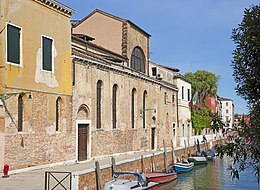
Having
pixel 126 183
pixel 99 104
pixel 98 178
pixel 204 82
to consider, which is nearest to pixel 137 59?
pixel 99 104

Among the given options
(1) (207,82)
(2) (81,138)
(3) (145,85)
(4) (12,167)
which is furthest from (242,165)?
(1) (207,82)

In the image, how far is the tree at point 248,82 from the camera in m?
4.82

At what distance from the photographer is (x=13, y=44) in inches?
609

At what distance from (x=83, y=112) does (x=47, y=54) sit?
411 cm

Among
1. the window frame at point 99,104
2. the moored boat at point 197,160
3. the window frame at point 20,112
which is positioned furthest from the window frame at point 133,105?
the window frame at point 20,112

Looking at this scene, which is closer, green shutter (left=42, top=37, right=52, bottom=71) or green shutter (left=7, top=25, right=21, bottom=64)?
green shutter (left=7, top=25, right=21, bottom=64)

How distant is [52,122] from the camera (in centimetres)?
1770

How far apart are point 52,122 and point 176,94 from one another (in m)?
21.3

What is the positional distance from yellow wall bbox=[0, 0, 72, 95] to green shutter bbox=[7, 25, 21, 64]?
0.68 ft

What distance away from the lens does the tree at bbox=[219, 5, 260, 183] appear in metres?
4.82

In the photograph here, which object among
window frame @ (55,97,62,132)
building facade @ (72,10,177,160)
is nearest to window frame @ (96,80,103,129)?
building facade @ (72,10,177,160)

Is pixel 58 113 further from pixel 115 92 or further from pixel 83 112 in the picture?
pixel 115 92

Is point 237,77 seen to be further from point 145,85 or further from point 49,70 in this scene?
point 145,85

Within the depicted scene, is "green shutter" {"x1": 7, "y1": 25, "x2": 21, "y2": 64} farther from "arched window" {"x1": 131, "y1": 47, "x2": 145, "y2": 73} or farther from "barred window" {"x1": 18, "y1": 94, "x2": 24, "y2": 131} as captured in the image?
"arched window" {"x1": 131, "y1": 47, "x2": 145, "y2": 73}
